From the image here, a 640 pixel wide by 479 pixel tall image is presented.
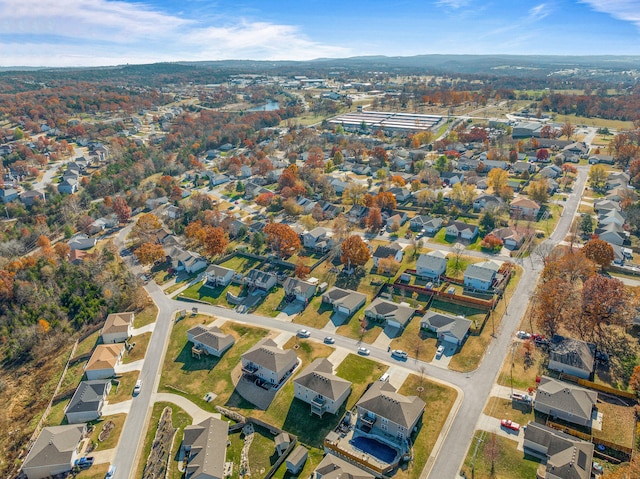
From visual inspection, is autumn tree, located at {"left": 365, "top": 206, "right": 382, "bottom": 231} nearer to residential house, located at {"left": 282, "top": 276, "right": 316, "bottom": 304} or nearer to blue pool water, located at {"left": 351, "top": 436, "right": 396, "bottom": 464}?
residential house, located at {"left": 282, "top": 276, "right": 316, "bottom": 304}

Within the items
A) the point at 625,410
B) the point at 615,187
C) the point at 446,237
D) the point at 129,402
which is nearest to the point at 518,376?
the point at 625,410

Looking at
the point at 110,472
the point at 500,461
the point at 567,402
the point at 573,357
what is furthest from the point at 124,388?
the point at 573,357

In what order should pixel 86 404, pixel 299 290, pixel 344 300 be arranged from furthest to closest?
pixel 299 290 < pixel 344 300 < pixel 86 404

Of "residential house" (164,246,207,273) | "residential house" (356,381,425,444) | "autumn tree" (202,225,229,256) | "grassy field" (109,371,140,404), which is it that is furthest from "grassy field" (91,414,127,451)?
"autumn tree" (202,225,229,256)

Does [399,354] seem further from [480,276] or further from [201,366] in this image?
[201,366]

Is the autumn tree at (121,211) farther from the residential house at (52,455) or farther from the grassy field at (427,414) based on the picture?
the grassy field at (427,414)
